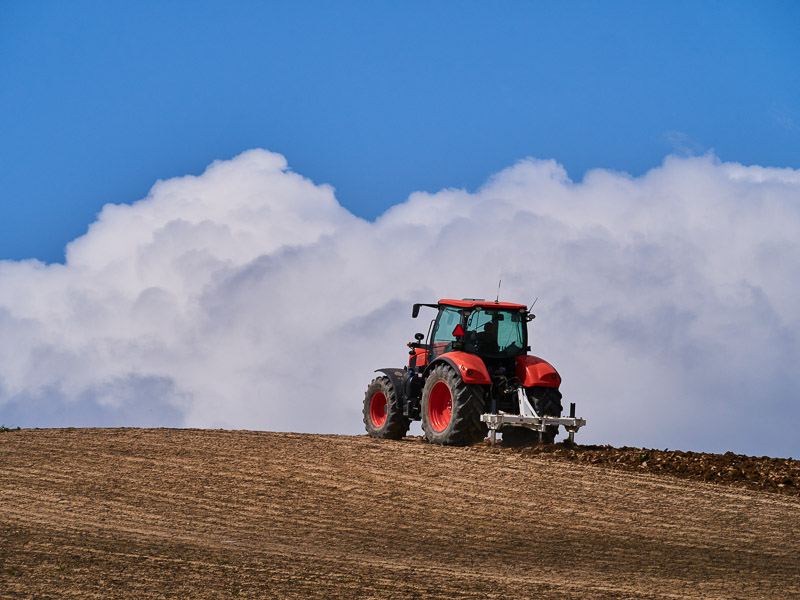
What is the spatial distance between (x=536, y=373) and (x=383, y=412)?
3812 millimetres

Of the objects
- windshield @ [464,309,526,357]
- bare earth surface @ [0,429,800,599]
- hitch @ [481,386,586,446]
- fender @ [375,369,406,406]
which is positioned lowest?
bare earth surface @ [0,429,800,599]

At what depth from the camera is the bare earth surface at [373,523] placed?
816cm

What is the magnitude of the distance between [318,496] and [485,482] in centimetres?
233

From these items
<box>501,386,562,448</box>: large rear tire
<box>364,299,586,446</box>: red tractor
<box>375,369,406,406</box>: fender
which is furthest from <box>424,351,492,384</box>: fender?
<box>375,369,406,406</box>: fender

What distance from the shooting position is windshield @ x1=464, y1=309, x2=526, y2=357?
53.3 feet

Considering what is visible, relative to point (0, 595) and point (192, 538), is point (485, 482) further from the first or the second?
point (0, 595)

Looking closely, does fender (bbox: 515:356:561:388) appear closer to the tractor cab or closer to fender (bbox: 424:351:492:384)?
the tractor cab

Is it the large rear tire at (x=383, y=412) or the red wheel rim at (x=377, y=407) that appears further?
the red wheel rim at (x=377, y=407)

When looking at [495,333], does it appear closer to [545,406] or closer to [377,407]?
[545,406]

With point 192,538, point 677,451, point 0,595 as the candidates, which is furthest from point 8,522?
point 677,451

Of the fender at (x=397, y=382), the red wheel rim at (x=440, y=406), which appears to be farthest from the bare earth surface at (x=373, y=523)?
the fender at (x=397, y=382)

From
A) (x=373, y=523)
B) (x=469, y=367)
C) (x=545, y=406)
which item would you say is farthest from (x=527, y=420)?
(x=373, y=523)

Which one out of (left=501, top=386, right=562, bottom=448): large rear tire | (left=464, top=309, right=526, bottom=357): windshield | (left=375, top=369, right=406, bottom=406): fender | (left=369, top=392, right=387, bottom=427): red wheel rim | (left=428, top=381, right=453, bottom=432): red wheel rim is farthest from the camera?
(left=369, top=392, right=387, bottom=427): red wheel rim

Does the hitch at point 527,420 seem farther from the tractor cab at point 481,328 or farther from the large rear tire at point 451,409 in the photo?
the tractor cab at point 481,328
